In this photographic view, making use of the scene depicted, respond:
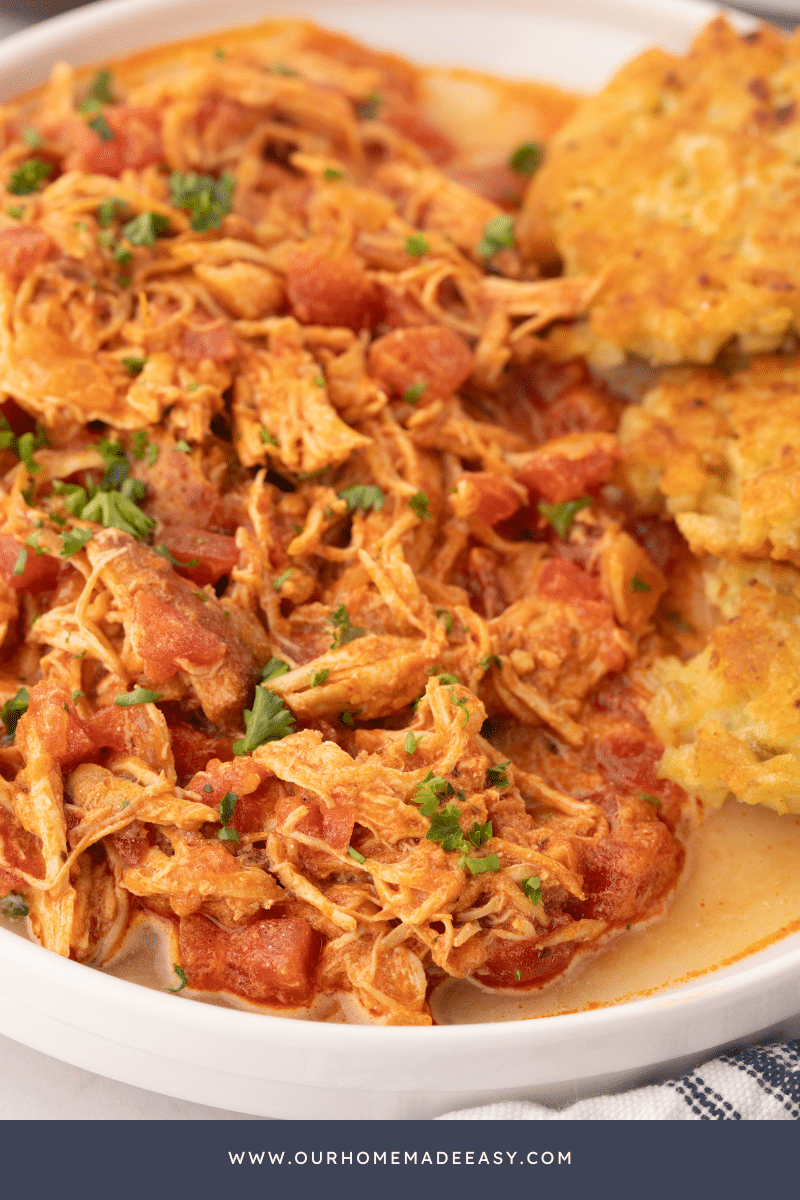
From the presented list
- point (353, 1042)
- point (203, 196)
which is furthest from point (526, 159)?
point (353, 1042)

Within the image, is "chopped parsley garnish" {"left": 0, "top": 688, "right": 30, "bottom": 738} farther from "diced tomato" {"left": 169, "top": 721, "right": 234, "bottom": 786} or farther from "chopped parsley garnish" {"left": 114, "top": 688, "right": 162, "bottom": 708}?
"diced tomato" {"left": 169, "top": 721, "right": 234, "bottom": 786}

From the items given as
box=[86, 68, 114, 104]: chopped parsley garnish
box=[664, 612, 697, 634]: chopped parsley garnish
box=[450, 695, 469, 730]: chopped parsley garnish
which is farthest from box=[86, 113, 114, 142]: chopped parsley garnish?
box=[664, 612, 697, 634]: chopped parsley garnish

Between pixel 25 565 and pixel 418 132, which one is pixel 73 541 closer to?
pixel 25 565

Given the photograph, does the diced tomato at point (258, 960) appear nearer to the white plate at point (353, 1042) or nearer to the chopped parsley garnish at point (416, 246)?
the white plate at point (353, 1042)

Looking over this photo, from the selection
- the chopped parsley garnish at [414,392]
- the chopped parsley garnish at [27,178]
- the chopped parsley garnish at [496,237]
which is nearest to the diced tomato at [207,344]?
the chopped parsley garnish at [414,392]

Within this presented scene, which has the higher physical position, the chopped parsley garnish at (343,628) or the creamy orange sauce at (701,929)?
the chopped parsley garnish at (343,628)

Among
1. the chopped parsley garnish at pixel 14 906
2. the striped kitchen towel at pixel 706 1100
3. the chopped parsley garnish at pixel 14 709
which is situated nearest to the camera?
the striped kitchen towel at pixel 706 1100
